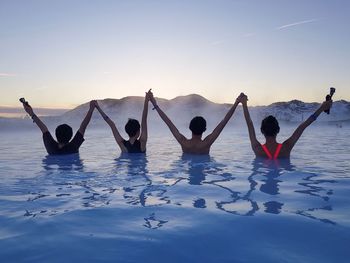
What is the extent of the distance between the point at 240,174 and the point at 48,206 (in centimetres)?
346

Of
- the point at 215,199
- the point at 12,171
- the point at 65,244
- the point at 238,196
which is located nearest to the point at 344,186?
the point at 238,196

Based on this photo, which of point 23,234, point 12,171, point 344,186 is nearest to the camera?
point 23,234

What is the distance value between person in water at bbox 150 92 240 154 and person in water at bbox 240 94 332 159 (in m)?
0.59

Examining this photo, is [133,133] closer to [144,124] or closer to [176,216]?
[144,124]

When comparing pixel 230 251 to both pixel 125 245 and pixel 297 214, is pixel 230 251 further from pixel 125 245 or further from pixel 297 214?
pixel 297 214

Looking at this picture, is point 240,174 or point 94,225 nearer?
point 94,225

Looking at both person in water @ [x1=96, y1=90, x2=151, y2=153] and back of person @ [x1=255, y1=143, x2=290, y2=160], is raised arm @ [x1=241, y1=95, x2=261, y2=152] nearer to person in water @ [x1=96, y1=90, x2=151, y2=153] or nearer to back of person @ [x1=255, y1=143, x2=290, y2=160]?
back of person @ [x1=255, y1=143, x2=290, y2=160]

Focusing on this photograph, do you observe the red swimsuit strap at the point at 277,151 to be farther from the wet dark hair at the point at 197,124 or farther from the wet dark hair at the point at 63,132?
the wet dark hair at the point at 63,132

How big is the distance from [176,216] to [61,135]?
586 centimetres

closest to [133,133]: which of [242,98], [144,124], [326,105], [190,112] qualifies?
[144,124]

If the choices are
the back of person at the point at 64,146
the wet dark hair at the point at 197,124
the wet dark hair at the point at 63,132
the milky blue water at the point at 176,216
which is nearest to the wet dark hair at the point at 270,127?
the milky blue water at the point at 176,216

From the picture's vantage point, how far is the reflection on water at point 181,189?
13.1 feet

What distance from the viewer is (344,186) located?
512 cm

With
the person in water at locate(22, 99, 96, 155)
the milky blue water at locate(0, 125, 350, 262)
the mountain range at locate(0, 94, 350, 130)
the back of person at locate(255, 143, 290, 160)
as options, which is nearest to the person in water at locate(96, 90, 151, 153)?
the person in water at locate(22, 99, 96, 155)
